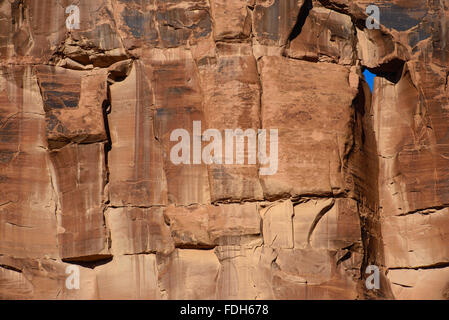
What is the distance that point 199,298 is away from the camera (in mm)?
19469

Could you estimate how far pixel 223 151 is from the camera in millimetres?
19828

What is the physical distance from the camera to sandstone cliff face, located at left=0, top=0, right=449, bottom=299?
19688mm

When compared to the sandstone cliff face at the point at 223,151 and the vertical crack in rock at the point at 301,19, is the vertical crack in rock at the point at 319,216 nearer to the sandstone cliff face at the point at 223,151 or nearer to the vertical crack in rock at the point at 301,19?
the sandstone cliff face at the point at 223,151

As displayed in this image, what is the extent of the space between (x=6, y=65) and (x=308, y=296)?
27.8ft

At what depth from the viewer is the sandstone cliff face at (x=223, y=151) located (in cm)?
1969

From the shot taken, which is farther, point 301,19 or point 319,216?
point 301,19

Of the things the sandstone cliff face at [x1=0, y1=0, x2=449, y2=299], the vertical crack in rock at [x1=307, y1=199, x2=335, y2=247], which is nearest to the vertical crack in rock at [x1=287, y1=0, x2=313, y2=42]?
the sandstone cliff face at [x1=0, y1=0, x2=449, y2=299]

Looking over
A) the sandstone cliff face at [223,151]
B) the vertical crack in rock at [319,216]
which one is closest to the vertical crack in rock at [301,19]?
the sandstone cliff face at [223,151]

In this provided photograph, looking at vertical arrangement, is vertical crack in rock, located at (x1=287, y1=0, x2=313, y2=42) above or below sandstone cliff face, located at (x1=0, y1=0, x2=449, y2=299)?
above

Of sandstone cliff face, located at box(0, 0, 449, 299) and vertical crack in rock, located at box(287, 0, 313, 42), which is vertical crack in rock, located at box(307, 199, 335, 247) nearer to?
sandstone cliff face, located at box(0, 0, 449, 299)

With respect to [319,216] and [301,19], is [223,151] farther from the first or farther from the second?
[301,19]

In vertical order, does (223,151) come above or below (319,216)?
above

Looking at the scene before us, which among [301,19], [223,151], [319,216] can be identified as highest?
[301,19]

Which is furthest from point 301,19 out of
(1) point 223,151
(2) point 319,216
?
(2) point 319,216
